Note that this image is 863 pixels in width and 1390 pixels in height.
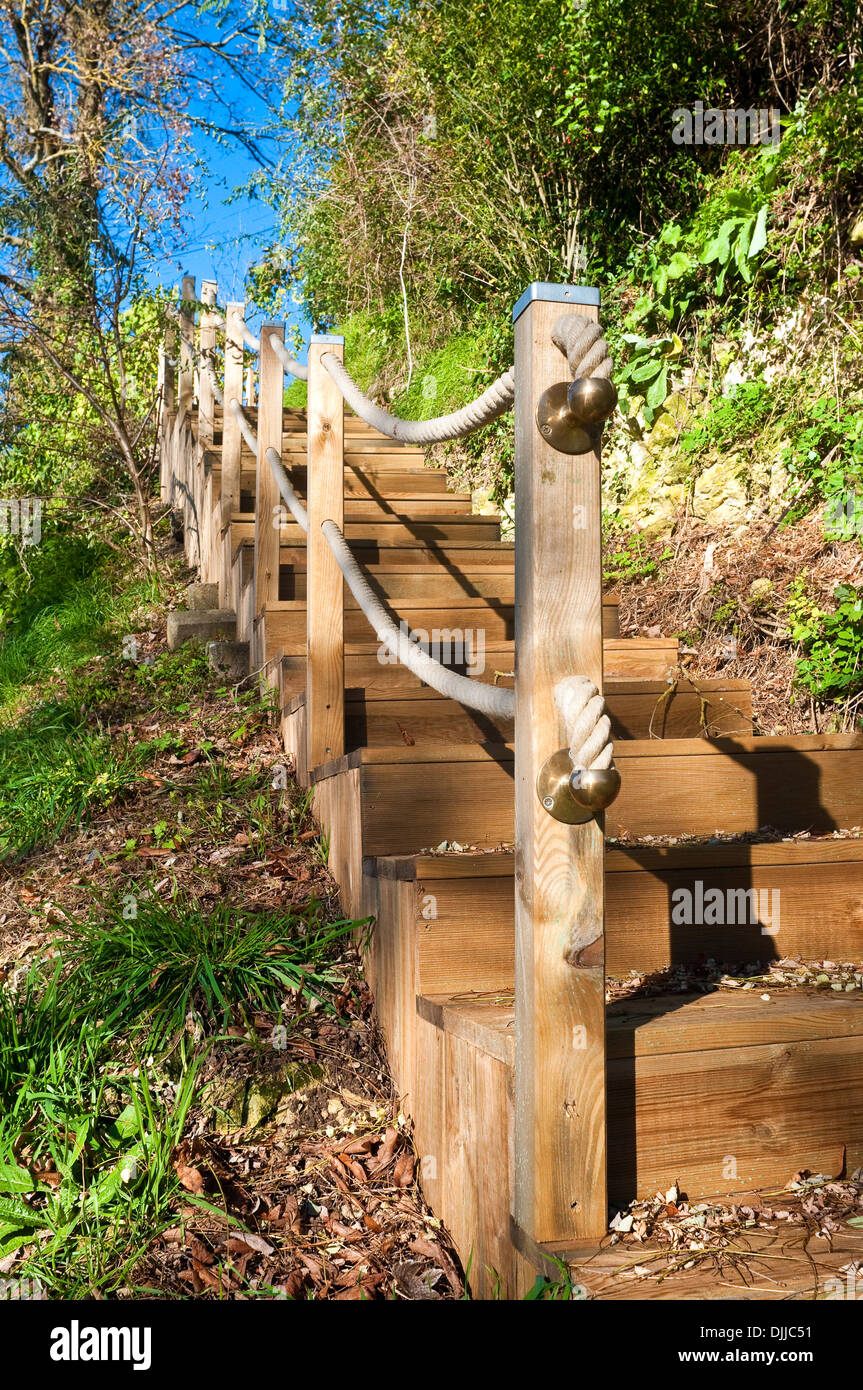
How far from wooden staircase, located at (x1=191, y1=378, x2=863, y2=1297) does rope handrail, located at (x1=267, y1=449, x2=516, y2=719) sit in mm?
305

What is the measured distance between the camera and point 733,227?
400cm

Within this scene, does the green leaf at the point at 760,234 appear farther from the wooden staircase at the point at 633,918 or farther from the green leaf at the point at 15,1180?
the green leaf at the point at 15,1180

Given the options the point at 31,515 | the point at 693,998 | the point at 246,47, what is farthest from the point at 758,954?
the point at 246,47

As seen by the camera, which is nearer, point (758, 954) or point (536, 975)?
point (536, 975)

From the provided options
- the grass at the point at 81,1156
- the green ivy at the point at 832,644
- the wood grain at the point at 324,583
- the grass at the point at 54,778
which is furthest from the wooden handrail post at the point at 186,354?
the grass at the point at 81,1156

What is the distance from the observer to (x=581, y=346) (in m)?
1.41

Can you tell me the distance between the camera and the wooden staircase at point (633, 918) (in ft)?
5.20

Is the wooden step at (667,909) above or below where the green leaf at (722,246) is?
below

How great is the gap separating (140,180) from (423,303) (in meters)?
2.73

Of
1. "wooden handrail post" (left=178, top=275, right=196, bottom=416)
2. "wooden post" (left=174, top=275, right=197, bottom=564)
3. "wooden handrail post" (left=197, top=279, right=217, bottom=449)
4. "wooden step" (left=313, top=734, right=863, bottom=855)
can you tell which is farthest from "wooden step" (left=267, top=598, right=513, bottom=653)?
"wooden handrail post" (left=178, top=275, right=196, bottom=416)

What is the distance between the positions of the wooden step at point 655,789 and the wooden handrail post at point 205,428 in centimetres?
329

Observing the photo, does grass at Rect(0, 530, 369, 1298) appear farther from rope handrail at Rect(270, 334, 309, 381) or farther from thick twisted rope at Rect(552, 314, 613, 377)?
thick twisted rope at Rect(552, 314, 613, 377)

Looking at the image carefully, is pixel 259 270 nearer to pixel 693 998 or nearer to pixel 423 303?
pixel 423 303

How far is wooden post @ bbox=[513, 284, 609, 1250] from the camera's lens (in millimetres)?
1400
